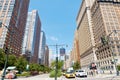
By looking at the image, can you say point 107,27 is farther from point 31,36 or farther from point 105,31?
point 31,36

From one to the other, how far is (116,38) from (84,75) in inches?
2424

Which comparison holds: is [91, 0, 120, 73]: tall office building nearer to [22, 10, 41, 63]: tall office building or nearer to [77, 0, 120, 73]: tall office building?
[77, 0, 120, 73]: tall office building

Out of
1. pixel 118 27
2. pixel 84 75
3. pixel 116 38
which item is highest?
pixel 118 27

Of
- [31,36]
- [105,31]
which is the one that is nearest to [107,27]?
[105,31]

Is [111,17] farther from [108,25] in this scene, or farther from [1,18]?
[1,18]

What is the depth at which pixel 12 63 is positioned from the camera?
63.0m

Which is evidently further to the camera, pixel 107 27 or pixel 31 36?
pixel 31 36

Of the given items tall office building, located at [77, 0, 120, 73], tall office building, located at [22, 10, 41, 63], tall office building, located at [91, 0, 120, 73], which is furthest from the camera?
tall office building, located at [22, 10, 41, 63]

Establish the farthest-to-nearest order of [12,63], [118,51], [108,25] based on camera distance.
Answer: [108,25] → [118,51] → [12,63]

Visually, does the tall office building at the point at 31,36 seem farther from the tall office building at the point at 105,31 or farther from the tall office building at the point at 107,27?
the tall office building at the point at 107,27

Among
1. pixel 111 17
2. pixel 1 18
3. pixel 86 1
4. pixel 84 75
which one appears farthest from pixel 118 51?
pixel 1 18

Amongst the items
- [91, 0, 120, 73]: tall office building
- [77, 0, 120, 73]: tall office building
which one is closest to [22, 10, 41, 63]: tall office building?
[77, 0, 120, 73]: tall office building

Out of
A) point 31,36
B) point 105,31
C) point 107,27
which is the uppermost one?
point 31,36

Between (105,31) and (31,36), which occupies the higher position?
(31,36)
